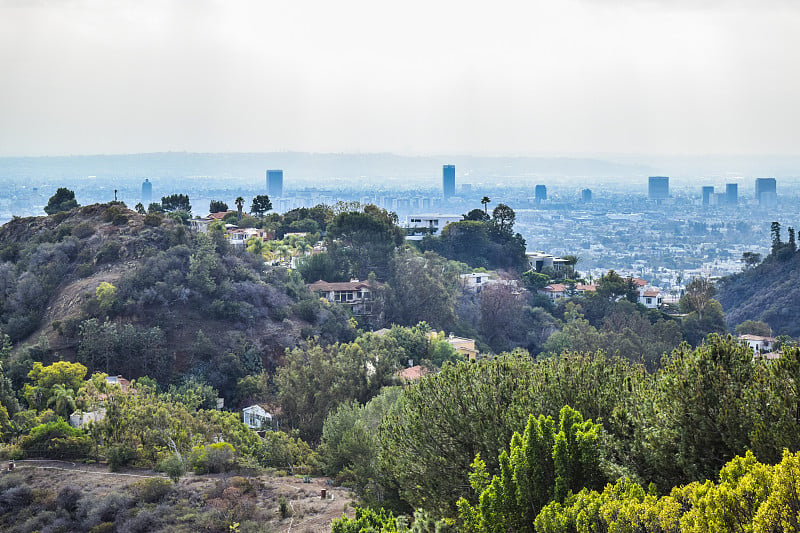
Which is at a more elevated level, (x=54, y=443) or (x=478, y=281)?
(x=478, y=281)

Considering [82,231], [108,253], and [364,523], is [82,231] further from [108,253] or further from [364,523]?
[364,523]

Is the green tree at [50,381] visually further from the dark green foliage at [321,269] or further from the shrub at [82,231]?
the dark green foliage at [321,269]

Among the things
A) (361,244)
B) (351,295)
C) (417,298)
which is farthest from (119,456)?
(361,244)

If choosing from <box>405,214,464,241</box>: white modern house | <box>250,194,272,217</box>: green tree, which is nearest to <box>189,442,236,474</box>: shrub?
<box>405,214,464,241</box>: white modern house

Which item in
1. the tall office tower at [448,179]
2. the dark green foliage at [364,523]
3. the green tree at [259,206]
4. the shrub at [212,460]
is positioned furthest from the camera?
the tall office tower at [448,179]

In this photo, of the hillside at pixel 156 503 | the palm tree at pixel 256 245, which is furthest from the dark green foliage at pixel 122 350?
the palm tree at pixel 256 245
